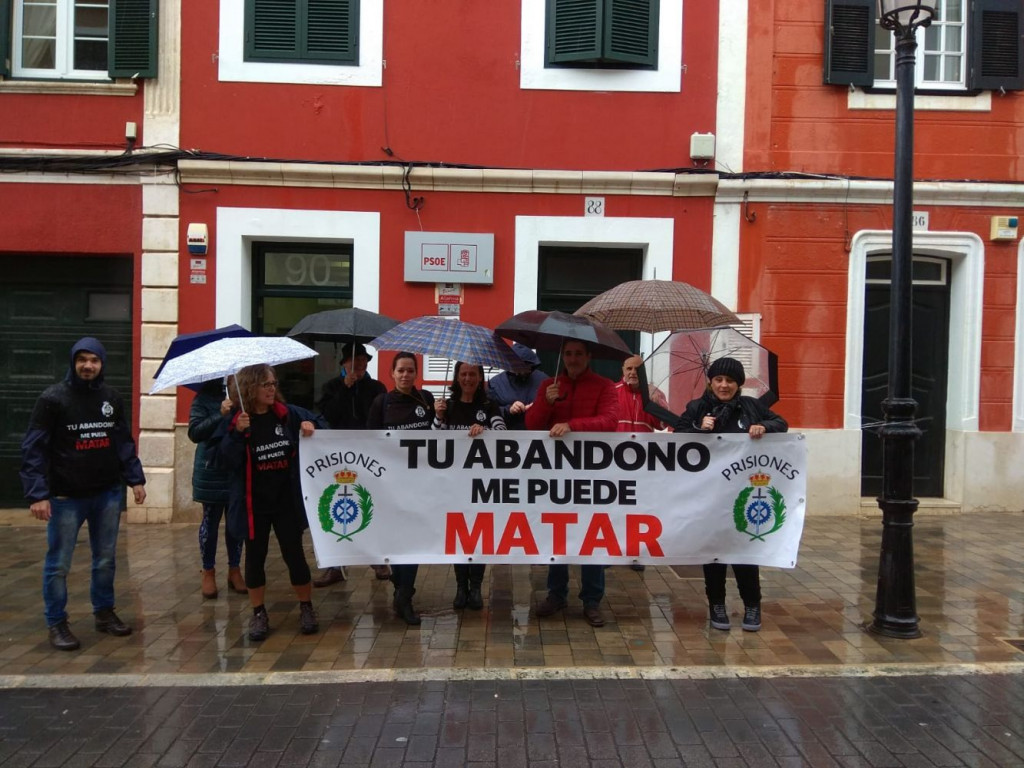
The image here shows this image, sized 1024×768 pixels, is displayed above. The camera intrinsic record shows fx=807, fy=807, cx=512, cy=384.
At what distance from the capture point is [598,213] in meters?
9.02

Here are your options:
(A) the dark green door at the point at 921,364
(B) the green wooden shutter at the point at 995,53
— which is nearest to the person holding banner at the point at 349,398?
(A) the dark green door at the point at 921,364

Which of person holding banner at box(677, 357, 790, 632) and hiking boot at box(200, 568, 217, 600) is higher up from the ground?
person holding banner at box(677, 357, 790, 632)

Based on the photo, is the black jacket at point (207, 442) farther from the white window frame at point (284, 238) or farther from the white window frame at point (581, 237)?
the white window frame at point (581, 237)

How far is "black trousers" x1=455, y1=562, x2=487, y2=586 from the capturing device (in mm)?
5828

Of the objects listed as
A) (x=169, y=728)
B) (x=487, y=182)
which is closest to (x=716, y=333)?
(x=487, y=182)

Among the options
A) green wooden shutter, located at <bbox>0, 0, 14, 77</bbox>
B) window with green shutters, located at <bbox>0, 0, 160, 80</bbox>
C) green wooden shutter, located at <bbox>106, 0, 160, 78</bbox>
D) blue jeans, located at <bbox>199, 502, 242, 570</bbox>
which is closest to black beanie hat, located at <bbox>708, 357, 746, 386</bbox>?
blue jeans, located at <bbox>199, 502, 242, 570</bbox>

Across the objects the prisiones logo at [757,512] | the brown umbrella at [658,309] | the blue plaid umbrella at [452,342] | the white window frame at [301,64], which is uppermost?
the white window frame at [301,64]

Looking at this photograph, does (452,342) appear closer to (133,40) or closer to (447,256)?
(447,256)

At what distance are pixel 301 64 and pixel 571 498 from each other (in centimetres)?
606

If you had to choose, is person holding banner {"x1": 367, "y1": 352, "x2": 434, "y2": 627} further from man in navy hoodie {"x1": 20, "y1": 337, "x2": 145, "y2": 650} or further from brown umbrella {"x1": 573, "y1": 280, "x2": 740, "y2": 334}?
man in navy hoodie {"x1": 20, "y1": 337, "x2": 145, "y2": 650}

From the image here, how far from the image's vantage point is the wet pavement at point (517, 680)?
3787 millimetres

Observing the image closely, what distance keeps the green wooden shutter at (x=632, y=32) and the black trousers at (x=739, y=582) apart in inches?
230

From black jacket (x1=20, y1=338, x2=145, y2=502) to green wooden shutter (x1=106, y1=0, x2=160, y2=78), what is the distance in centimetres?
500

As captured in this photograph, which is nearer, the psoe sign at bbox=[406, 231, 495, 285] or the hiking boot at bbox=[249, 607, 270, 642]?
the hiking boot at bbox=[249, 607, 270, 642]
